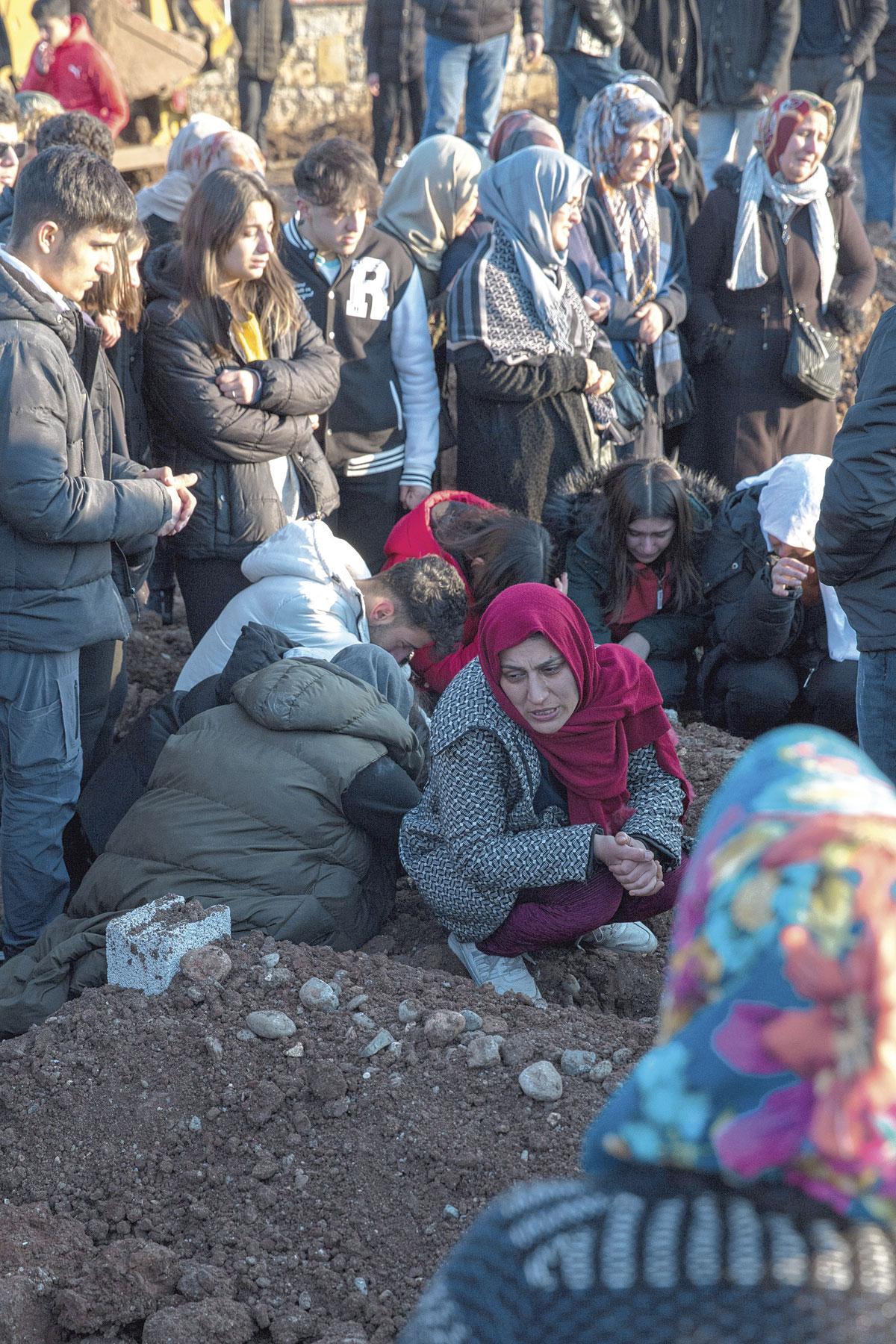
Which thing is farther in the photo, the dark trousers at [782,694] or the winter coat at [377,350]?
the winter coat at [377,350]

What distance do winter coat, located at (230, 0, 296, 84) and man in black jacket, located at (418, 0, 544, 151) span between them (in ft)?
7.46

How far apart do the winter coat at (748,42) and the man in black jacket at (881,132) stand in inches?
39.4

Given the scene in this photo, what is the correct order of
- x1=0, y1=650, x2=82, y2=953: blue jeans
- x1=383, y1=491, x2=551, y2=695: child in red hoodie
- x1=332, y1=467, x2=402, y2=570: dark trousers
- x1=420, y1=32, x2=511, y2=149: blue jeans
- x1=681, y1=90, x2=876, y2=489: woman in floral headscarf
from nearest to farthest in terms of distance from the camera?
1. x1=0, y1=650, x2=82, y2=953: blue jeans
2. x1=383, y1=491, x2=551, y2=695: child in red hoodie
3. x1=332, y1=467, x2=402, y2=570: dark trousers
4. x1=681, y1=90, x2=876, y2=489: woman in floral headscarf
5. x1=420, y1=32, x2=511, y2=149: blue jeans

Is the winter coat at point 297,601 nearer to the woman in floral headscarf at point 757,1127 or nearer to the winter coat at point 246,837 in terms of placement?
the winter coat at point 246,837

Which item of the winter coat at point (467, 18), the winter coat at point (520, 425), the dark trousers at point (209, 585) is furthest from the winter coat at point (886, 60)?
the dark trousers at point (209, 585)

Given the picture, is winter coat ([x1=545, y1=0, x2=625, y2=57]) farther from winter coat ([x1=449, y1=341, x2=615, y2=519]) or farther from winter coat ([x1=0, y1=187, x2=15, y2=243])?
winter coat ([x1=0, y1=187, x2=15, y2=243])

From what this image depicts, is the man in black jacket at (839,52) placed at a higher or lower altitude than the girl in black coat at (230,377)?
higher

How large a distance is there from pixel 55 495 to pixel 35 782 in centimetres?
80

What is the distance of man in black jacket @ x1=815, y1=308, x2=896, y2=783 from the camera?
11.1 feet

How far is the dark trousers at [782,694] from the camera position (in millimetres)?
4949

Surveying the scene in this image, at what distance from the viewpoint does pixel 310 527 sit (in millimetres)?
4352

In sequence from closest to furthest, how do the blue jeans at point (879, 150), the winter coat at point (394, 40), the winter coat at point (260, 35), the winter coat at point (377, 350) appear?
1. the winter coat at point (377, 350)
2. the blue jeans at point (879, 150)
3. the winter coat at point (394, 40)
4. the winter coat at point (260, 35)

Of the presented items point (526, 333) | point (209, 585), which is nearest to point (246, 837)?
point (209, 585)

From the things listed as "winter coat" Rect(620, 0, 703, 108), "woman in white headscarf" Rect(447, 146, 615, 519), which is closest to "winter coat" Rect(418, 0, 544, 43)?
"winter coat" Rect(620, 0, 703, 108)
